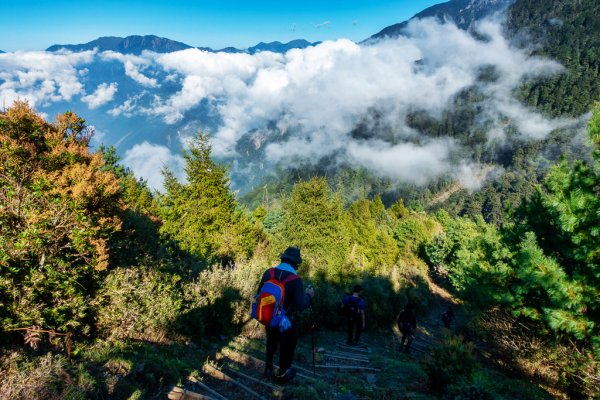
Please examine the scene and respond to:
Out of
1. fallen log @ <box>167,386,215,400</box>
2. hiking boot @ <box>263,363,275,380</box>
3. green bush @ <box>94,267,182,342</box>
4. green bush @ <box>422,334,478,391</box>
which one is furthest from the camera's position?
green bush @ <box>94,267,182,342</box>

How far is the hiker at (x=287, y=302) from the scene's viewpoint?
534 cm

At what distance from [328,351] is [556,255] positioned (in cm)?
695

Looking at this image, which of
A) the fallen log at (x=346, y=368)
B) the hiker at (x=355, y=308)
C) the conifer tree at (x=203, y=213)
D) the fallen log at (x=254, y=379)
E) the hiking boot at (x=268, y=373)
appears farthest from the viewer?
the conifer tree at (x=203, y=213)

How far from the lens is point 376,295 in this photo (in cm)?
1648

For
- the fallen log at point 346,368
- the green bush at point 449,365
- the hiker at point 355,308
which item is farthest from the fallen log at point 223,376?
the hiker at point 355,308

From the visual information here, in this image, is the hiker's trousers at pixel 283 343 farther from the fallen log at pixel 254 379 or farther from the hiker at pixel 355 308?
the hiker at pixel 355 308

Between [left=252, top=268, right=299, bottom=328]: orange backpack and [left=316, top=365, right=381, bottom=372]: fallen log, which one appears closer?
[left=252, top=268, right=299, bottom=328]: orange backpack

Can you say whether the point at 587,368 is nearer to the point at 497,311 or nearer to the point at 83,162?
the point at 497,311

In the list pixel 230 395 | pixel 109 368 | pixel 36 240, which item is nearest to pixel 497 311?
pixel 230 395

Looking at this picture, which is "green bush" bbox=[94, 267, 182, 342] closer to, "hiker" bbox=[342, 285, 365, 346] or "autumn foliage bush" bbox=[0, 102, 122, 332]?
"autumn foliage bush" bbox=[0, 102, 122, 332]

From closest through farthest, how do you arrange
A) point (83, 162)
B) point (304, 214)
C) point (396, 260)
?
point (83, 162), point (304, 214), point (396, 260)

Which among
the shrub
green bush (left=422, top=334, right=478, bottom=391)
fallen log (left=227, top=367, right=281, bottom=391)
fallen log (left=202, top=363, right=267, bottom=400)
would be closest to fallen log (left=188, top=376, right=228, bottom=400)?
fallen log (left=202, top=363, right=267, bottom=400)

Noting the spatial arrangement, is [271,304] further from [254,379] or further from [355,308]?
[355,308]

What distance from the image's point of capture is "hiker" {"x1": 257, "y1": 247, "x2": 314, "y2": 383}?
5.34 metres
